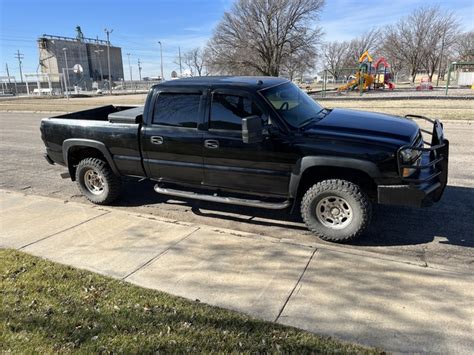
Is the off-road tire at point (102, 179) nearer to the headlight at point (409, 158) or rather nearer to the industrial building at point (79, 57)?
the headlight at point (409, 158)

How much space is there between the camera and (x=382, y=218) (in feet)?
17.0

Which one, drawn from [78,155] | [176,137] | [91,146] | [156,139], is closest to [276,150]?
[176,137]

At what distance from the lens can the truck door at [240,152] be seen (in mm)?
4543

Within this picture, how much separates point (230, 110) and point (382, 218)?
2429mm

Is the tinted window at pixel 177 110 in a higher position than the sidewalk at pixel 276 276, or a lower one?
higher

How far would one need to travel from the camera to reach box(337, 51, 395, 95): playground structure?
32969mm

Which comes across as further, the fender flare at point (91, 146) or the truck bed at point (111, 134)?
the fender flare at point (91, 146)

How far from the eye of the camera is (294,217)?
5418mm

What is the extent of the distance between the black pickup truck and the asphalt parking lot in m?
0.33

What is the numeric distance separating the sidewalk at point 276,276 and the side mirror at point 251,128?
1.22 metres

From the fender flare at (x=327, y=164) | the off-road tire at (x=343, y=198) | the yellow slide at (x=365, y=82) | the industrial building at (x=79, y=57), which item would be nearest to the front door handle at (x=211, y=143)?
the fender flare at (x=327, y=164)

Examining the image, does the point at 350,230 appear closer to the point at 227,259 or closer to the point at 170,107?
the point at 227,259

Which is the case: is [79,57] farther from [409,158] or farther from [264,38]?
[409,158]

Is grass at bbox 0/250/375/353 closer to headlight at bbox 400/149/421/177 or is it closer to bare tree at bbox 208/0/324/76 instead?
headlight at bbox 400/149/421/177
